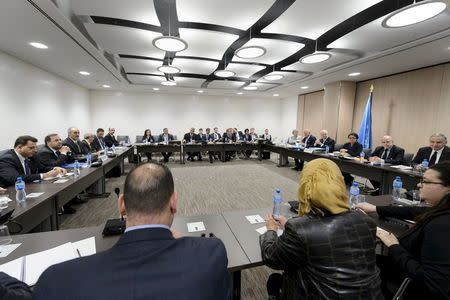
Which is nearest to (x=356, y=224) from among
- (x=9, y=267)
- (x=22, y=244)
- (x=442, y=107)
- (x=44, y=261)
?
(x=44, y=261)

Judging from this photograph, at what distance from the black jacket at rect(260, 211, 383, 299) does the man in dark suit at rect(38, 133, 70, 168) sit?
397 cm

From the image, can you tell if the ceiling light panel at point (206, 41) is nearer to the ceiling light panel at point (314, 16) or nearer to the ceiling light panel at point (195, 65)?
the ceiling light panel at point (195, 65)

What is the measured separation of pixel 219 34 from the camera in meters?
3.80

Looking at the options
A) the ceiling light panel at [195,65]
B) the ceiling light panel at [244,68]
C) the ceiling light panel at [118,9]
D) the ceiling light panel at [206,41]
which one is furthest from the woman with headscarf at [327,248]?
the ceiling light panel at [244,68]

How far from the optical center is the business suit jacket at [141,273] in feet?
1.85

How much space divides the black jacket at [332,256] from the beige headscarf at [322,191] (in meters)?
0.05

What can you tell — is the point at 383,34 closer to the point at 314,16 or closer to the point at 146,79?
the point at 314,16

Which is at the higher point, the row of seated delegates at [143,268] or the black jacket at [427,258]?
the row of seated delegates at [143,268]

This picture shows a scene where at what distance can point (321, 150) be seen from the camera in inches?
238

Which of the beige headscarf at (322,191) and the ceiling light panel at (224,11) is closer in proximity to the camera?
the beige headscarf at (322,191)

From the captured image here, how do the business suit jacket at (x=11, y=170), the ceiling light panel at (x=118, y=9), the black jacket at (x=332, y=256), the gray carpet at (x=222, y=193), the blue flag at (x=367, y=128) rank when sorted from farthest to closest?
the blue flag at (x=367, y=128) < the ceiling light panel at (x=118, y=9) < the business suit jacket at (x=11, y=170) < the gray carpet at (x=222, y=193) < the black jacket at (x=332, y=256)

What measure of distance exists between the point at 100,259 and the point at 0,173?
2880mm

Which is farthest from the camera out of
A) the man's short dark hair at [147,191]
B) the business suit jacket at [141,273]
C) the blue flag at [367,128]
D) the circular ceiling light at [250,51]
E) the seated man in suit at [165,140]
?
the seated man in suit at [165,140]

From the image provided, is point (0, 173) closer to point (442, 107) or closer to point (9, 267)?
point (9, 267)
